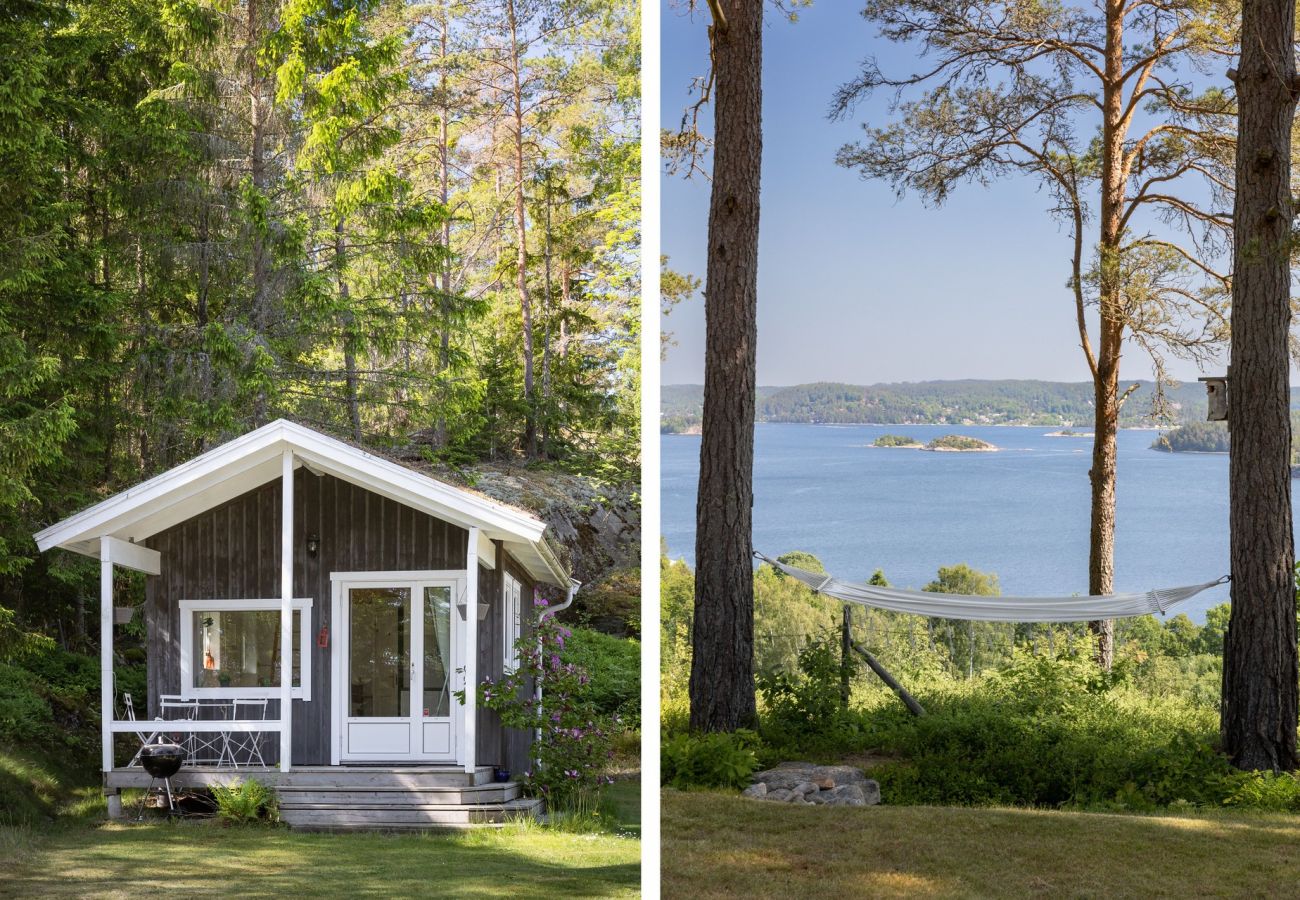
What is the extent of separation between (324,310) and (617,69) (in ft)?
6.65

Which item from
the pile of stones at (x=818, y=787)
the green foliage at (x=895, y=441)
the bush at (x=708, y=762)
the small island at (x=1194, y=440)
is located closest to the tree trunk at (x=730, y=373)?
the bush at (x=708, y=762)

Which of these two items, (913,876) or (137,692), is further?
(137,692)

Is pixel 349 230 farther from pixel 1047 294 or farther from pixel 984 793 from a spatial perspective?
pixel 984 793

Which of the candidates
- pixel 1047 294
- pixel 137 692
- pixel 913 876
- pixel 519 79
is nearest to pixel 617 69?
pixel 519 79

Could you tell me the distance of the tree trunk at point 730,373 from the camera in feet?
15.0

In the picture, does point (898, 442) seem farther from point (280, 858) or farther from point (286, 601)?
point (280, 858)

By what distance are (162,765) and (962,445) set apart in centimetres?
457

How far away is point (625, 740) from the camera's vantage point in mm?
5371

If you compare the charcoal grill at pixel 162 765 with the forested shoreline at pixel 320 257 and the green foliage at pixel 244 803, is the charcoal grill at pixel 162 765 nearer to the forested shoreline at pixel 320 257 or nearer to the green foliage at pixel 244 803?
the green foliage at pixel 244 803

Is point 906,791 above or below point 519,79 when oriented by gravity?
below

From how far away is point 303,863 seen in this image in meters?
4.00

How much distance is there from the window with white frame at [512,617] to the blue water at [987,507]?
5.35 feet

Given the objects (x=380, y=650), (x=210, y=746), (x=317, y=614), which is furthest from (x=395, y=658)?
(x=210, y=746)

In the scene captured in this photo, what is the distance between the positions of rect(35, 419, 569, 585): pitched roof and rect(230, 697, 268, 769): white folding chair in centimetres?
78
